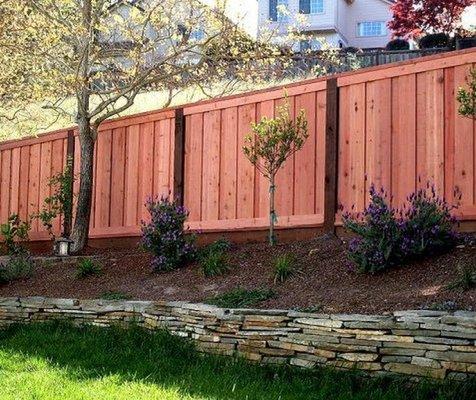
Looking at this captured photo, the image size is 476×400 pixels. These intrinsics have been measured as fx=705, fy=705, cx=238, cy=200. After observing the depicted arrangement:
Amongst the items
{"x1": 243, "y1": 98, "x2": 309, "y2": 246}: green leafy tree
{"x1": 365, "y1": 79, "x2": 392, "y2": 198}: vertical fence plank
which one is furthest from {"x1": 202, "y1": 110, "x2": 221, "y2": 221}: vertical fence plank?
{"x1": 365, "y1": 79, "x2": 392, "y2": 198}: vertical fence plank

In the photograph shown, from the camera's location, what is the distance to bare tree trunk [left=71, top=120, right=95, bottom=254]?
8.47m

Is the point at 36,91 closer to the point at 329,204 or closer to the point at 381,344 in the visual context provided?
the point at 329,204

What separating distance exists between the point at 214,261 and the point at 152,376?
6.60 feet

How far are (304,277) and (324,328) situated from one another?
1220mm

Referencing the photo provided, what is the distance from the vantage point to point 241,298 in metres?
5.15

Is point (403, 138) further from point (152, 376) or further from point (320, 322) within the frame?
point (152, 376)

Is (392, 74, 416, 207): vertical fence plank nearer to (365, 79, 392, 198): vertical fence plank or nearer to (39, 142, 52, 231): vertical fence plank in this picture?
(365, 79, 392, 198): vertical fence plank

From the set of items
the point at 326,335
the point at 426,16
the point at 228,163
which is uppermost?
the point at 426,16

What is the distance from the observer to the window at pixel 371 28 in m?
31.6

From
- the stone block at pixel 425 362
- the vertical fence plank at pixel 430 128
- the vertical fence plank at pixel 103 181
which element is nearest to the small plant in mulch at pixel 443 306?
the stone block at pixel 425 362

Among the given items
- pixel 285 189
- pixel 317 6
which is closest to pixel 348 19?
pixel 317 6

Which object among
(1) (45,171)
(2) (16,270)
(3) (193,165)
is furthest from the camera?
(1) (45,171)

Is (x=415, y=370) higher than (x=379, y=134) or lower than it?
lower

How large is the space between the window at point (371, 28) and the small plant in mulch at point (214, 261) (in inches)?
1057
